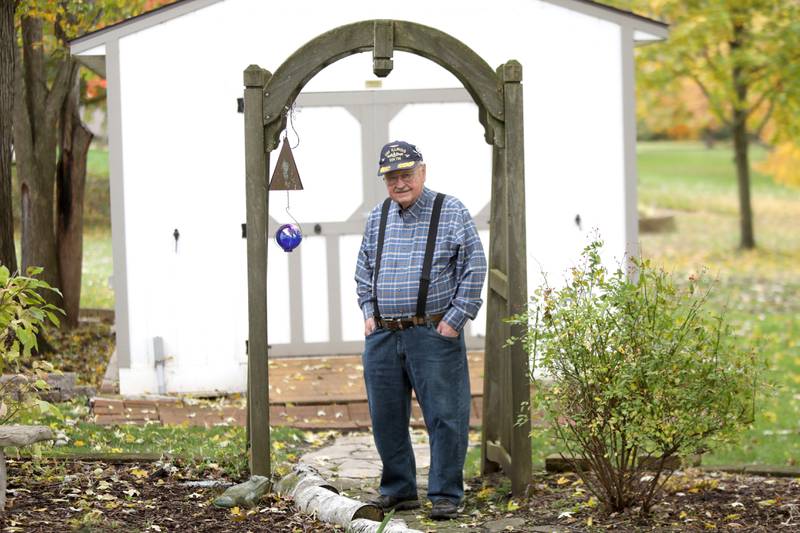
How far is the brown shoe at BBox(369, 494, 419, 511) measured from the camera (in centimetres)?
673

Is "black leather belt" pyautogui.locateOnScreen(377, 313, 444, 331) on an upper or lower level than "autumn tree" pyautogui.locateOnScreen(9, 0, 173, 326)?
lower

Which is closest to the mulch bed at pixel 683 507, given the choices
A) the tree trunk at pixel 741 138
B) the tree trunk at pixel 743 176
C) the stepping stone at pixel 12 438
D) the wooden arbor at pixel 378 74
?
the wooden arbor at pixel 378 74

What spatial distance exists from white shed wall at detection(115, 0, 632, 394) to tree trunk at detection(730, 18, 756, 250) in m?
11.2

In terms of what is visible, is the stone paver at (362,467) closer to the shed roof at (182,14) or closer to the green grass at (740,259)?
the green grass at (740,259)

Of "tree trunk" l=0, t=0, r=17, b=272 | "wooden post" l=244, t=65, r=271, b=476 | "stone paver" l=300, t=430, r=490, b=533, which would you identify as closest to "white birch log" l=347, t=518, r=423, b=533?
"stone paver" l=300, t=430, r=490, b=533

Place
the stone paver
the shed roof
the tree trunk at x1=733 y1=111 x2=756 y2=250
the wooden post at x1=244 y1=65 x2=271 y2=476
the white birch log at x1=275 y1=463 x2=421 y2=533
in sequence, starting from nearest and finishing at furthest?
the white birch log at x1=275 y1=463 x2=421 y2=533 < the stone paver < the wooden post at x1=244 y1=65 x2=271 y2=476 < the shed roof < the tree trunk at x1=733 y1=111 x2=756 y2=250

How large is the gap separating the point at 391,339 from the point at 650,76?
16.8m

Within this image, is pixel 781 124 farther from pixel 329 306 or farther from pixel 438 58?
pixel 438 58

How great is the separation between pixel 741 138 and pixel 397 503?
1833cm

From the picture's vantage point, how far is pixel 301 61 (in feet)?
22.1

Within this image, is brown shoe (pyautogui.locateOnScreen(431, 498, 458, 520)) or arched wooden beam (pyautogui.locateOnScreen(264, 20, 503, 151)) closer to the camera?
brown shoe (pyautogui.locateOnScreen(431, 498, 458, 520))

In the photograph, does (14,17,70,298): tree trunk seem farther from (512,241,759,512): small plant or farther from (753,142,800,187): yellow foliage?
(753,142,800,187): yellow foliage

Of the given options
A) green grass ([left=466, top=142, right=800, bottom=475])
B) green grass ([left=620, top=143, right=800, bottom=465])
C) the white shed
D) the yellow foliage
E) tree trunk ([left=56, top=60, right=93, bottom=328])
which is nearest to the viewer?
green grass ([left=466, top=142, right=800, bottom=475])

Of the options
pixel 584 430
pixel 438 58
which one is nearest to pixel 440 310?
pixel 584 430
